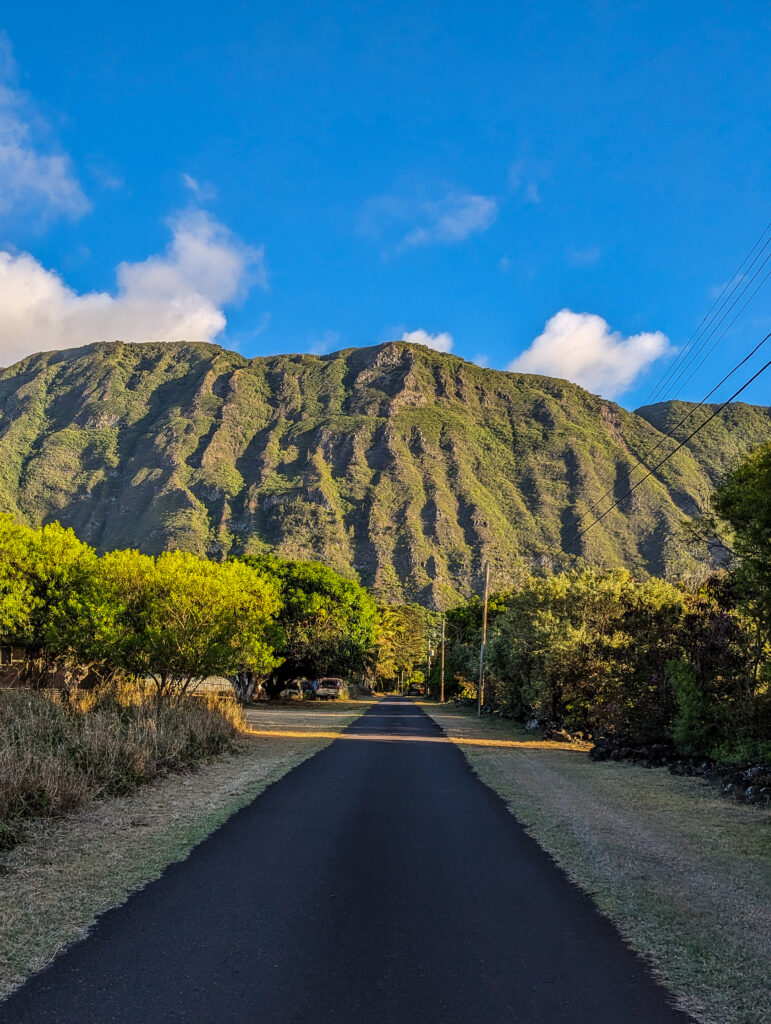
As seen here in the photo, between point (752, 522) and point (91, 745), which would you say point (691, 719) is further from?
point (91, 745)

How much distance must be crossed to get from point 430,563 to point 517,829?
414 ft

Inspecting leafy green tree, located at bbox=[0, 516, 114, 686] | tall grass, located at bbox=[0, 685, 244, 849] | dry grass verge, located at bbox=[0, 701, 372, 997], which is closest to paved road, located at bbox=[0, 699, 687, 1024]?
dry grass verge, located at bbox=[0, 701, 372, 997]

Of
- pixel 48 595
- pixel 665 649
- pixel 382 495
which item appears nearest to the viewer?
pixel 665 649

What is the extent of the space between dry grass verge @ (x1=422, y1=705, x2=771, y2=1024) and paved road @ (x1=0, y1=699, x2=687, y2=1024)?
367 millimetres

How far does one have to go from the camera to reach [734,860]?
892cm

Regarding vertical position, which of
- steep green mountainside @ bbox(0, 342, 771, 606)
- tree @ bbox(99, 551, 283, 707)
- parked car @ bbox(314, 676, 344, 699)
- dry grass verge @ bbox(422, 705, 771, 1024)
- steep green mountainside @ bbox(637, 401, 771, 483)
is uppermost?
steep green mountainside @ bbox(637, 401, 771, 483)

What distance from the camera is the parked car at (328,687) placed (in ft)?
205

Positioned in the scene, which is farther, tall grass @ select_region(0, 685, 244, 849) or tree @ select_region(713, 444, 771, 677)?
tree @ select_region(713, 444, 771, 677)

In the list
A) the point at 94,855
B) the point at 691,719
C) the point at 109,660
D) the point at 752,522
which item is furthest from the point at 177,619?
the point at 752,522

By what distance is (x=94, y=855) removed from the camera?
798 centimetres

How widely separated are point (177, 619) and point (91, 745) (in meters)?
11.9

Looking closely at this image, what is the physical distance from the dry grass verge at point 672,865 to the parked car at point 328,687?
46.7 meters

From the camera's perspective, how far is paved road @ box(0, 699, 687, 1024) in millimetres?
4359

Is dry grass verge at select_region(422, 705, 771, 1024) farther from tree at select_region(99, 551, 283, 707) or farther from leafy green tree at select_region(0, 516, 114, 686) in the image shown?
leafy green tree at select_region(0, 516, 114, 686)
